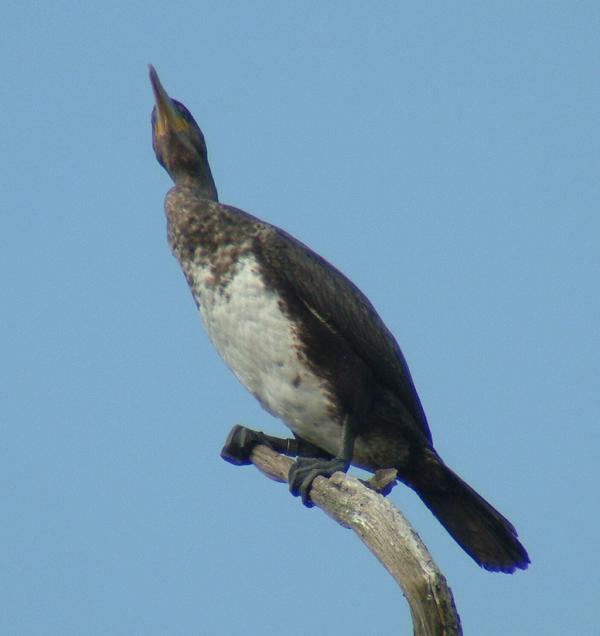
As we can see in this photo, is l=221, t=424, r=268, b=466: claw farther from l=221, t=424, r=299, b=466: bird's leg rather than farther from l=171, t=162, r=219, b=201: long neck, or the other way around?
l=171, t=162, r=219, b=201: long neck

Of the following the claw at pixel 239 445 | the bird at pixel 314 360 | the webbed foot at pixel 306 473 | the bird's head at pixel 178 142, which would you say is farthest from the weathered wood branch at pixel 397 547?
the bird's head at pixel 178 142

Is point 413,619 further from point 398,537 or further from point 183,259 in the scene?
point 183,259

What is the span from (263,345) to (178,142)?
63.4 inches

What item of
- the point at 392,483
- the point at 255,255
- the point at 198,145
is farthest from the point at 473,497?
the point at 198,145

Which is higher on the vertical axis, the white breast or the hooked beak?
the hooked beak

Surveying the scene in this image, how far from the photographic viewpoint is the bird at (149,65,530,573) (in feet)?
24.0

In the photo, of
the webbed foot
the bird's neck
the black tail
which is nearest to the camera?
the webbed foot

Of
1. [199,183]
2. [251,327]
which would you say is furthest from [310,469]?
[199,183]

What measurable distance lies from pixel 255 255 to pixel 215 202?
62cm

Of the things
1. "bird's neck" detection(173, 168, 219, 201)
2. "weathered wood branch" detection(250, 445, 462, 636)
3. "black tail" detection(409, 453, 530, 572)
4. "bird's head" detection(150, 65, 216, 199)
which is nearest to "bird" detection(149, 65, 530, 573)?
"black tail" detection(409, 453, 530, 572)

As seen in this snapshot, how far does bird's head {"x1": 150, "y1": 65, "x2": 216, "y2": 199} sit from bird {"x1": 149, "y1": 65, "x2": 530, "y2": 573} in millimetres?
492

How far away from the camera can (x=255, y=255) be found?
7348 millimetres

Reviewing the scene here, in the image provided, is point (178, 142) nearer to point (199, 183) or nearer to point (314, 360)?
point (199, 183)

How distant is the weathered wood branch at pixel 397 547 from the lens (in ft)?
18.1
